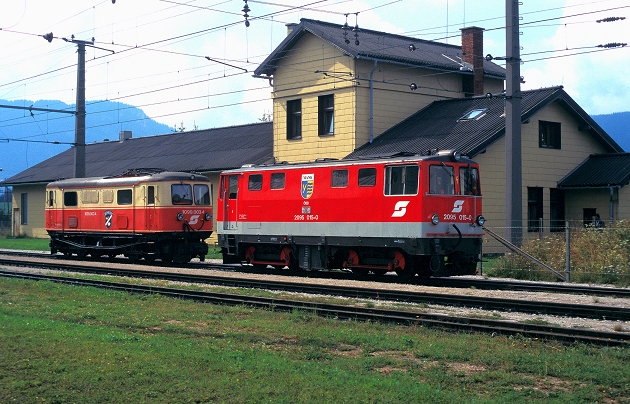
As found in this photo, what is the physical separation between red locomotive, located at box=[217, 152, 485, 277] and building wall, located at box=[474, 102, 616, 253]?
8096mm

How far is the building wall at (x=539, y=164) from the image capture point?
1213 inches

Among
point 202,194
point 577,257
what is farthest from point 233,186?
point 577,257

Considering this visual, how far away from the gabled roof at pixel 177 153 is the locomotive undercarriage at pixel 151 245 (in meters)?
8.91

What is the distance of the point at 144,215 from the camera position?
95.3 ft

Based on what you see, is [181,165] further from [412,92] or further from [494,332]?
[494,332]

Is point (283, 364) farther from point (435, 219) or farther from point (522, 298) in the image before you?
point (435, 219)

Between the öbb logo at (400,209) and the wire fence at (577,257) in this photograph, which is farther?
the wire fence at (577,257)

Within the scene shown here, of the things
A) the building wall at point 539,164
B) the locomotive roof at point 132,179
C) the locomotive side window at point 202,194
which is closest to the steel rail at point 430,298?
the locomotive roof at point 132,179

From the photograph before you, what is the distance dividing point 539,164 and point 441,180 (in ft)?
42.0

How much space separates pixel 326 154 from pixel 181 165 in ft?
39.1

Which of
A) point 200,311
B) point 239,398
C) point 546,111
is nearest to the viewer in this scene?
point 239,398

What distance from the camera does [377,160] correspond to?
853 inches

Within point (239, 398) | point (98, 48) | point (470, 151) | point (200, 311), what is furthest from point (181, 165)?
point (239, 398)

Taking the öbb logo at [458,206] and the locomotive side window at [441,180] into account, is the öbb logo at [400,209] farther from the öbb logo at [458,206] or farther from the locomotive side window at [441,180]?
the öbb logo at [458,206]
